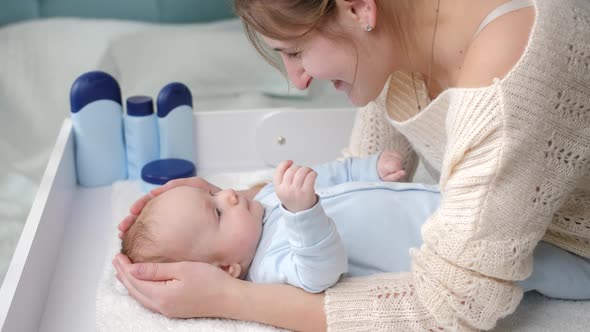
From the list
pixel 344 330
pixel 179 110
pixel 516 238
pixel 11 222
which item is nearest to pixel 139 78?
pixel 179 110

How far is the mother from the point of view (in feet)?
3.12

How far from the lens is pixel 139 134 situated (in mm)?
1623

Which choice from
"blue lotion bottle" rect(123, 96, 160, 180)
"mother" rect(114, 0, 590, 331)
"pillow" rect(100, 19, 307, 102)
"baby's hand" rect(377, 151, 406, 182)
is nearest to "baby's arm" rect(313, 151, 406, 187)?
"baby's hand" rect(377, 151, 406, 182)

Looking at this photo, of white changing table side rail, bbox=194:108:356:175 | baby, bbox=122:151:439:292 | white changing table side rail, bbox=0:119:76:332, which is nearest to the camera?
white changing table side rail, bbox=0:119:76:332

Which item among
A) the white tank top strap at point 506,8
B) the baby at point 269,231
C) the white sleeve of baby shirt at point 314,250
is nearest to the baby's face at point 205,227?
the baby at point 269,231

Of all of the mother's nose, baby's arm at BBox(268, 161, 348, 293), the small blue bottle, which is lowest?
the small blue bottle

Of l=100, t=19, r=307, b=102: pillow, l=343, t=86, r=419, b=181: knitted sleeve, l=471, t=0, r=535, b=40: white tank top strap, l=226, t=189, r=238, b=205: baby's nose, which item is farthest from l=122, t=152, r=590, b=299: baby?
l=100, t=19, r=307, b=102: pillow

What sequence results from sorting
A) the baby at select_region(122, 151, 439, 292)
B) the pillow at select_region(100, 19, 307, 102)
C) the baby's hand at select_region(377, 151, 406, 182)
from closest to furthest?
the baby at select_region(122, 151, 439, 292) → the baby's hand at select_region(377, 151, 406, 182) → the pillow at select_region(100, 19, 307, 102)

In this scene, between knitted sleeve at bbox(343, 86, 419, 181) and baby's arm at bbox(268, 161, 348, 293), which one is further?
knitted sleeve at bbox(343, 86, 419, 181)

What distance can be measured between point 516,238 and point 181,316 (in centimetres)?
52

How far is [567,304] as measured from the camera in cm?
117

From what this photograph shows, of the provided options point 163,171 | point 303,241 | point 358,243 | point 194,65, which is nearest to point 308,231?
point 303,241

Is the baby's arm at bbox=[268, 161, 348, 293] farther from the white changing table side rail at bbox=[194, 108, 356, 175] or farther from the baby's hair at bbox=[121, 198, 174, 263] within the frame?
the white changing table side rail at bbox=[194, 108, 356, 175]

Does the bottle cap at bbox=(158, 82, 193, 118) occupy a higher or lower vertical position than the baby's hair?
higher
